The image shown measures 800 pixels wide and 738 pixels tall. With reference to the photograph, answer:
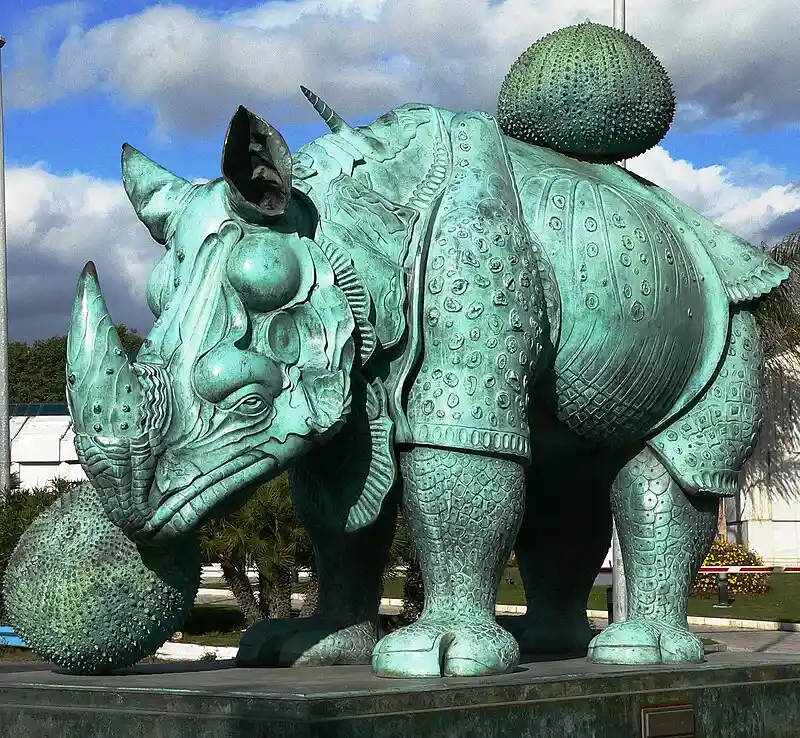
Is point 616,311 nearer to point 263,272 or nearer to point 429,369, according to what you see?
point 429,369

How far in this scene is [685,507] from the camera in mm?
5355

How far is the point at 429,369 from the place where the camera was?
4.79 m

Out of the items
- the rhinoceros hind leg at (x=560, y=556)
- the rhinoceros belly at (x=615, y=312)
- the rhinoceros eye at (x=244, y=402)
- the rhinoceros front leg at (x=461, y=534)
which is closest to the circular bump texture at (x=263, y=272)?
the rhinoceros eye at (x=244, y=402)

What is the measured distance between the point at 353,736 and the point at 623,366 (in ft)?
6.33

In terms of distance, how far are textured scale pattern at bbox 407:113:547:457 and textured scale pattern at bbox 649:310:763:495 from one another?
79 cm

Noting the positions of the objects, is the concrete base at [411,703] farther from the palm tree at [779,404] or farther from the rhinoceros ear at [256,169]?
the palm tree at [779,404]

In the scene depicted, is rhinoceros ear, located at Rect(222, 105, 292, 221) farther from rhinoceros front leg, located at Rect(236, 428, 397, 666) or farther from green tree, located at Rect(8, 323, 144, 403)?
green tree, located at Rect(8, 323, 144, 403)

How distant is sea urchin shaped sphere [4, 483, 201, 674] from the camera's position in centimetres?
→ 455

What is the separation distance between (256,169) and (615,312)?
1.44 m

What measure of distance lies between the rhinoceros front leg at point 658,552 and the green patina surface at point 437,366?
0.01 meters

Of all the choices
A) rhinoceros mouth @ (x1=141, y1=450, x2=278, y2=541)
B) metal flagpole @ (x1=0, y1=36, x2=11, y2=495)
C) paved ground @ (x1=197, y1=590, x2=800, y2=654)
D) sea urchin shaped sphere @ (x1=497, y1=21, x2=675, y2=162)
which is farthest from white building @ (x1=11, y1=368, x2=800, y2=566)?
rhinoceros mouth @ (x1=141, y1=450, x2=278, y2=541)

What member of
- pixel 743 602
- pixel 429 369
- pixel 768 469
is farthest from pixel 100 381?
pixel 768 469

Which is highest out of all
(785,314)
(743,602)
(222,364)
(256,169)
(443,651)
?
(785,314)

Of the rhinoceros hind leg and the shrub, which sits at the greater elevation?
the shrub
